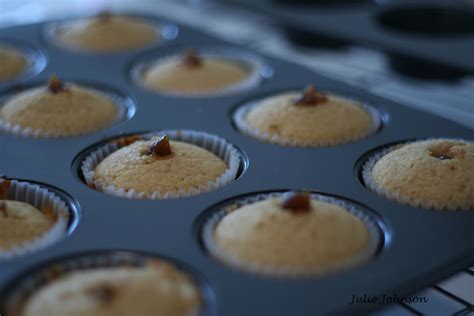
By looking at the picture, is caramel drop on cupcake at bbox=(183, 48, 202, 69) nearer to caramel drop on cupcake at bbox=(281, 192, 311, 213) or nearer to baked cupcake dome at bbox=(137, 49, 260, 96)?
baked cupcake dome at bbox=(137, 49, 260, 96)

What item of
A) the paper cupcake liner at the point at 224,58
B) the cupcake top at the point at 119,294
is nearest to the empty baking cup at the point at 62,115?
the paper cupcake liner at the point at 224,58

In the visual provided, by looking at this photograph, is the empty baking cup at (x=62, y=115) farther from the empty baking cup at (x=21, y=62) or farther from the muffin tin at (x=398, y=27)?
the muffin tin at (x=398, y=27)

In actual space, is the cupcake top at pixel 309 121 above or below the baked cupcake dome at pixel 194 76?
Answer: above

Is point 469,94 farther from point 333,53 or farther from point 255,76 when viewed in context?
point 255,76

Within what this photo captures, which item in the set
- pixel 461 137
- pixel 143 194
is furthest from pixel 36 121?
pixel 461 137

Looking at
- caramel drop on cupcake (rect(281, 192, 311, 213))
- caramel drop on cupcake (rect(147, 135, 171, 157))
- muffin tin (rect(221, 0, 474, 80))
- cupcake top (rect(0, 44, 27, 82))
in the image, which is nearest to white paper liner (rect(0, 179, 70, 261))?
caramel drop on cupcake (rect(147, 135, 171, 157))

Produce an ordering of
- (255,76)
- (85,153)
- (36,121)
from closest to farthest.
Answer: (85,153) → (36,121) → (255,76)

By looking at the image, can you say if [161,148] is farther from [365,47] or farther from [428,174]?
[365,47]
